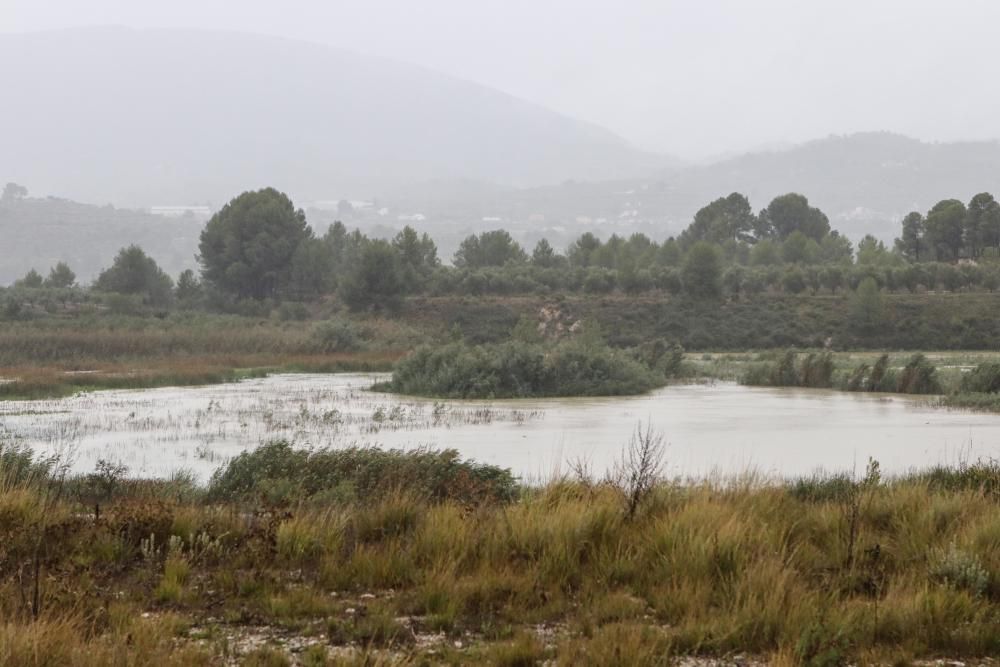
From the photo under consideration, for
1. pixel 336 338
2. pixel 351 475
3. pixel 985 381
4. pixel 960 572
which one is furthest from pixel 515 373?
pixel 960 572

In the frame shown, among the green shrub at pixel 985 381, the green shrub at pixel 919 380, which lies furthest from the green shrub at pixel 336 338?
the green shrub at pixel 985 381

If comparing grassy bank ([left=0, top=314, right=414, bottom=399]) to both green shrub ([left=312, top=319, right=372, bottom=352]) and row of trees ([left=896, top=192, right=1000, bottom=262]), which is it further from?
row of trees ([left=896, top=192, right=1000, bottom=262])

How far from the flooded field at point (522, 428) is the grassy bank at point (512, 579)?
4.94 meters

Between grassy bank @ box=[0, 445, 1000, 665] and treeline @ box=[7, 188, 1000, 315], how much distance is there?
54.1 meters

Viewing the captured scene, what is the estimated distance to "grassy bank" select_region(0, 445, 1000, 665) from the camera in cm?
576

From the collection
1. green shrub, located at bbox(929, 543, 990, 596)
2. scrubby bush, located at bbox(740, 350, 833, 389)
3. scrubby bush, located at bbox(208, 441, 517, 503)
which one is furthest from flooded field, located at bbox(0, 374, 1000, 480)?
green shrub, located at bbox(929, 543, 990, 596)

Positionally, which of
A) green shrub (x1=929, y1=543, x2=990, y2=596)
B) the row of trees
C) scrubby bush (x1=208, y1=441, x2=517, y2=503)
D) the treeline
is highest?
the row of trees

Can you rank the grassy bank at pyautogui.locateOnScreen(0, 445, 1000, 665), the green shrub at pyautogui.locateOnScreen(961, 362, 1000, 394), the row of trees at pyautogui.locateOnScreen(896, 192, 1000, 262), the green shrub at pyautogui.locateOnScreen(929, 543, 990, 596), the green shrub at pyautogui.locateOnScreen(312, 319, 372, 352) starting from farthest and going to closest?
the row of trees at pyautogui.locateOnScreen(896, 192, 1000, 262), the green shrub at pyautogui.locateOnScreen(312, 319, 372, 352), the green shrub at pyautogui.locateOnScreen(961, 362, 1000, 394), the green shrub at pyautogui.locateOnScreen(929, 543, 990, 596), the grassy bank at pyautogui.locateOnScreen(0, 445, 1000, 665)

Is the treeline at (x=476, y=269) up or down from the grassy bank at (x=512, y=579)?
up

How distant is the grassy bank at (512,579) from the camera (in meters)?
5.76

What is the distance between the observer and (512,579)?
6941 mm

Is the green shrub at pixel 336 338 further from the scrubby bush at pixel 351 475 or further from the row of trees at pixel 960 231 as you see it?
the row of trees at pixel 960 231

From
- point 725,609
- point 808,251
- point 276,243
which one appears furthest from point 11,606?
point 808,251

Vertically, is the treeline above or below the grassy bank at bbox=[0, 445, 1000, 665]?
above
